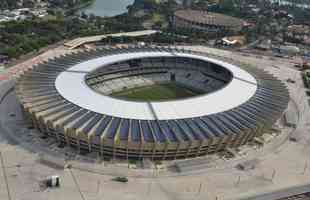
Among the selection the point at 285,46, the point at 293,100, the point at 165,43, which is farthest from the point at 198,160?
the point at 285,46

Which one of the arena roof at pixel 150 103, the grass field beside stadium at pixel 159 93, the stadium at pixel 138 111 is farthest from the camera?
the grass field beside stadium at pixel 159 93

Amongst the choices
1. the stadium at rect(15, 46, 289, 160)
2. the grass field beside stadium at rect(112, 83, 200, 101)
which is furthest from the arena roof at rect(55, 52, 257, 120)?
the grass field beside stadium at rect(112, 83, 200, 101)

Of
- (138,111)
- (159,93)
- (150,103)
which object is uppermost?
(150,103)

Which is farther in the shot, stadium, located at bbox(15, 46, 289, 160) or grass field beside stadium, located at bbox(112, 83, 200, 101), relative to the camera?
grass field beside stadium, located at bbox(112, 83, 200, 101)

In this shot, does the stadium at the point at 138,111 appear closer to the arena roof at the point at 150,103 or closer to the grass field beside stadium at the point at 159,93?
the arena roof at the point at 150,103

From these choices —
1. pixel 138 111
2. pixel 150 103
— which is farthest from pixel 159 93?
pixel 138 111

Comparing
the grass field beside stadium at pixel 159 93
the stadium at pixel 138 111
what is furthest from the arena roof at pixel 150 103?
the grass field beside stadium at pixel 159 93

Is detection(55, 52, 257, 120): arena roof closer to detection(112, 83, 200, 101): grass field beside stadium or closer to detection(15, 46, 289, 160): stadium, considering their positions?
detection(15, 46, 289, 160): stadium

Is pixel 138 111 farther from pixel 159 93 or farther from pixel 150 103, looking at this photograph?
pixel 159 93
